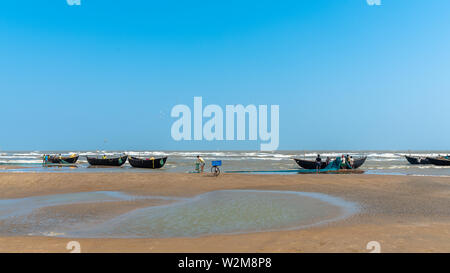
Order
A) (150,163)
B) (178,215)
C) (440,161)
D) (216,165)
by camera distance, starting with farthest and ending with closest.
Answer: (440,161) → (150,163) → (216,165) → (178,215)

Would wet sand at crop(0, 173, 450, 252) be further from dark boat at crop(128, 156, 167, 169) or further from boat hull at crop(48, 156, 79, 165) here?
boat hull at crop(48, 156, 79, 165)

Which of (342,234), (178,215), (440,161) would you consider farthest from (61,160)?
(440,161)

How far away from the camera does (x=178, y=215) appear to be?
1059cm

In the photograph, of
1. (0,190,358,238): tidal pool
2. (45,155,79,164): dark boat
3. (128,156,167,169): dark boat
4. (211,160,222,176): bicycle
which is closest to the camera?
(0,190,358,238): tidal pool

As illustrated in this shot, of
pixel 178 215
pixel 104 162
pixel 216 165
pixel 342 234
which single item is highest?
pixel 216 165

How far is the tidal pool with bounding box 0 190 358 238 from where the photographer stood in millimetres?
8453

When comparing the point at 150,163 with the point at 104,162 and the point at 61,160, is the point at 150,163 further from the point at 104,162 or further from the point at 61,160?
the point at 61,160

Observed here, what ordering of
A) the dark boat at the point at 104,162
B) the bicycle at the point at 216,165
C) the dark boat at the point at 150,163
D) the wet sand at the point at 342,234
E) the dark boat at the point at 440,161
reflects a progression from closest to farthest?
the wet sand at the point at 342,234, the bicycle at the point at 216,165, the dark boat at the point at 150,163, the dark boat at the point at 104,162, the dark boat at the point at 440,161

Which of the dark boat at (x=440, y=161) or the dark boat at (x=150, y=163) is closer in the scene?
the dark boat at (x=150, y=163)

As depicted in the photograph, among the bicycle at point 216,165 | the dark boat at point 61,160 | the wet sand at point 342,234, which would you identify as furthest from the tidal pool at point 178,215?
the dark boat at point 61,160

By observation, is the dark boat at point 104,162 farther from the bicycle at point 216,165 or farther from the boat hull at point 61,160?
the bicycle at point 216,165

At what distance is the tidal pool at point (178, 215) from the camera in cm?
845

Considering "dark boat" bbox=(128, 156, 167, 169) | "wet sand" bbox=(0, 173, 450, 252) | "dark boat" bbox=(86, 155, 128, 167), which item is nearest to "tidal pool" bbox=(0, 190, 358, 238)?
"wet sand" bbox=(0, 173, 450, 252)

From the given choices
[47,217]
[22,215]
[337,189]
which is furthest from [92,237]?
[337,189]
